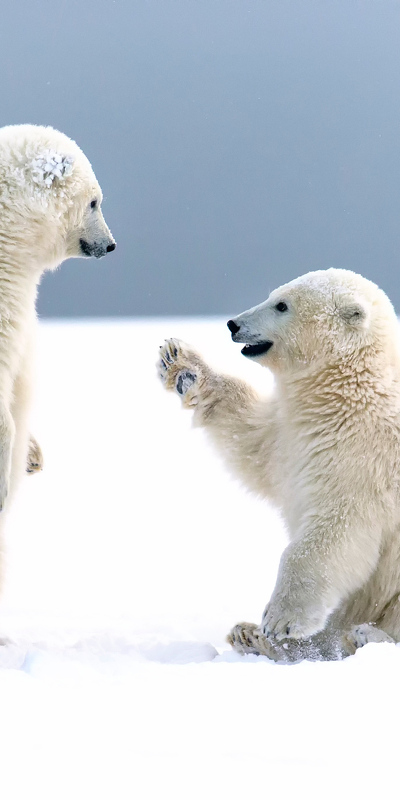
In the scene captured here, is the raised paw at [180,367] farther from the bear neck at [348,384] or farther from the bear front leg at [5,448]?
the bear front leg at [5,448]

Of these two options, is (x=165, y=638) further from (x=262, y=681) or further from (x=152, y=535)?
(x=152, y=535)

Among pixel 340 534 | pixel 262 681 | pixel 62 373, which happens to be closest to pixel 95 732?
pixel 262 681

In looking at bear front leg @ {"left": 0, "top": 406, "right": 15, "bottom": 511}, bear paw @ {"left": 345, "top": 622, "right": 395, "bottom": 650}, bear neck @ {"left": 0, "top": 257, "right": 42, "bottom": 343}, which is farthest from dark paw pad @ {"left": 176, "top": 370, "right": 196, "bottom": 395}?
bear paw @ {"left": 345, "top": 622, "right": 395, "bottom": 650}

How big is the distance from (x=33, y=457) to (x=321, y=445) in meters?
1.09

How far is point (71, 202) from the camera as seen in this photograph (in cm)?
323

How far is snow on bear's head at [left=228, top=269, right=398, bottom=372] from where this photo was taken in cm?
327

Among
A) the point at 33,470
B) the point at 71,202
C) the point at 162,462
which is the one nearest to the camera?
the point at 71,202

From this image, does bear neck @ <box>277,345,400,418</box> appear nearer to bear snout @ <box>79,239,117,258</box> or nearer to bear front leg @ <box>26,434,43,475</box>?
bear snout @ <box>79,239,117,258</box>

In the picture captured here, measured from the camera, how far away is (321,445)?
10.5 feet

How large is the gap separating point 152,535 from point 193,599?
A: 92cm

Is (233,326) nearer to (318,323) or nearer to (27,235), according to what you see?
(318,323)

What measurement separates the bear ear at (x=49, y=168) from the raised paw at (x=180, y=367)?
2.66 feet

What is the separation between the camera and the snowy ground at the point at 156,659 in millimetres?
1802

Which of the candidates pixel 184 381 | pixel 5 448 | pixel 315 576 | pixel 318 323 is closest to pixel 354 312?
pixel 318 323
